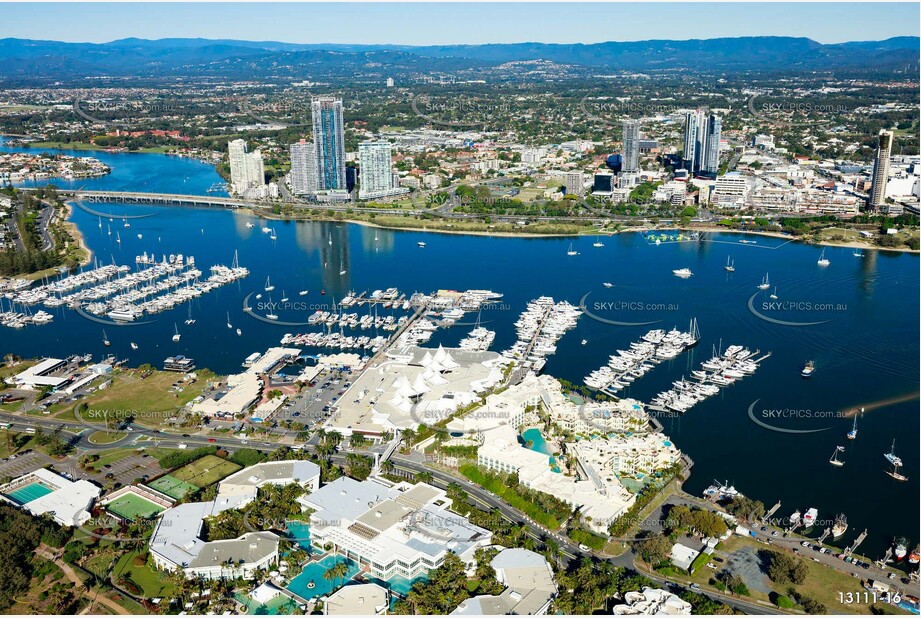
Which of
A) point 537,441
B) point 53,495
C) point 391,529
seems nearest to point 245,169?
point 53,495

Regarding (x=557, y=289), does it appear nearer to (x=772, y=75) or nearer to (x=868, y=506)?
(x=868, y=506)

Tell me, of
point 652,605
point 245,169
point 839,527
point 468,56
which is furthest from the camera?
point 468,56

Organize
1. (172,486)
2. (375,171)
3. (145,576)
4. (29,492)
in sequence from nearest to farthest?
(145,576) < (29,492) < (172,486) < (375,171)

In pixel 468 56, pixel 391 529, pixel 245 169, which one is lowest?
pixel 391 529

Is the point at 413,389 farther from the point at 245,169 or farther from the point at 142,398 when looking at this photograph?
the point at 245,169

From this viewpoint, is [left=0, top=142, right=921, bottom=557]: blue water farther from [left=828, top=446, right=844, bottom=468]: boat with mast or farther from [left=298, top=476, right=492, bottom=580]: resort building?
[left=298, top=476, right=492, bottom=580]: resort building

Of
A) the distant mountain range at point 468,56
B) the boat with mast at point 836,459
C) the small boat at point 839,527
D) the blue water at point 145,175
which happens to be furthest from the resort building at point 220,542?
the distant mountain range at point 468,56
